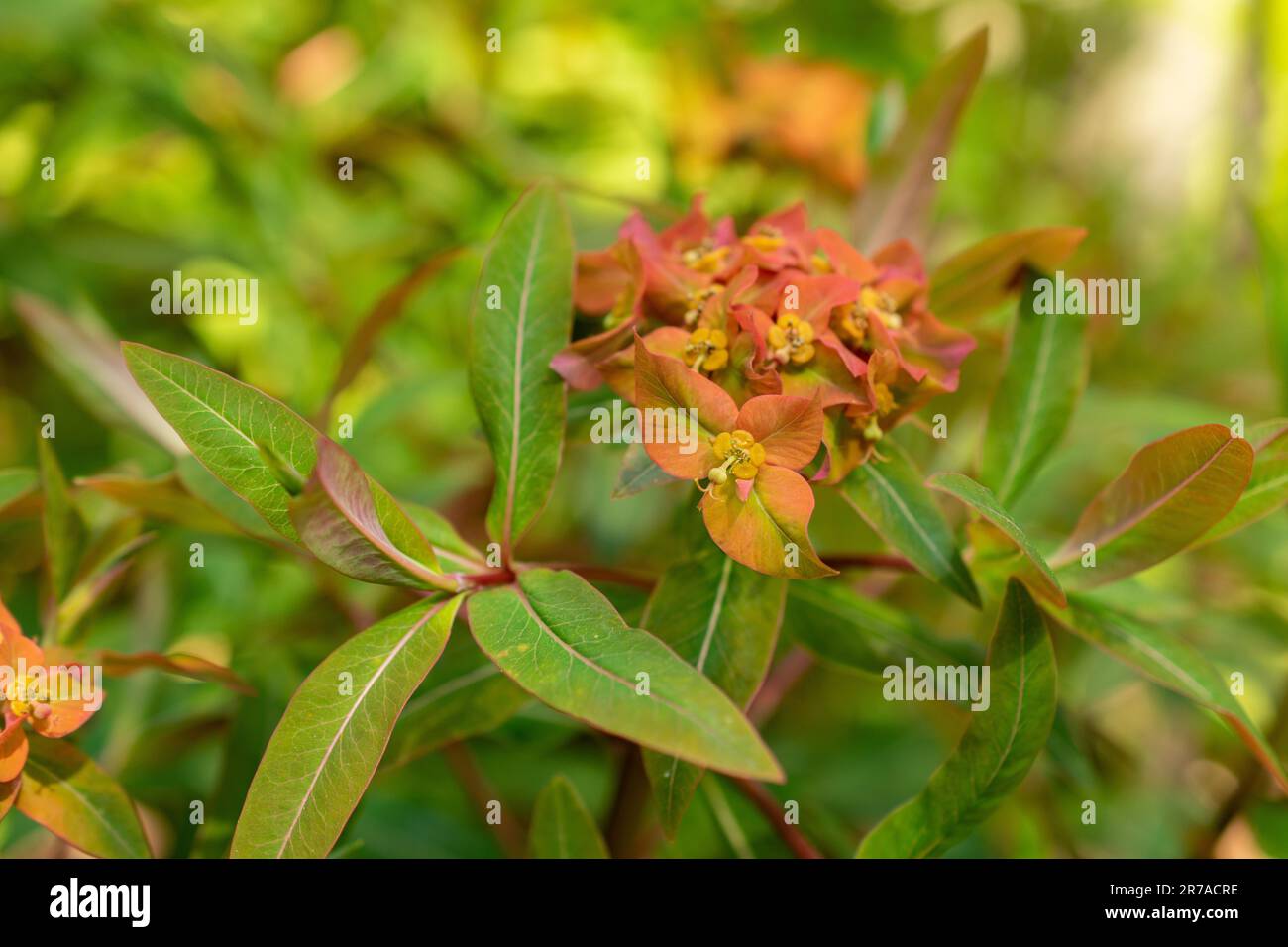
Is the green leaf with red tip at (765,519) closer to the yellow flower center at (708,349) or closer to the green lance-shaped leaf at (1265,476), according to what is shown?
the yellow flower center at (708,349)

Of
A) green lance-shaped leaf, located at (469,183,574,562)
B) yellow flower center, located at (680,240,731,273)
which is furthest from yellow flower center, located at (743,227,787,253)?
green lance-shaped leaf, located at (469,183,574,562)

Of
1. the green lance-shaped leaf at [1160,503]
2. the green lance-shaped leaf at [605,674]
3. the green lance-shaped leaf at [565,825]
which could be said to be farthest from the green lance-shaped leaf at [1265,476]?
the green lance-shaped leaf at [565,825]

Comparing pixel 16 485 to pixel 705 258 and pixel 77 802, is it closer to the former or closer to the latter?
pixel 77 802

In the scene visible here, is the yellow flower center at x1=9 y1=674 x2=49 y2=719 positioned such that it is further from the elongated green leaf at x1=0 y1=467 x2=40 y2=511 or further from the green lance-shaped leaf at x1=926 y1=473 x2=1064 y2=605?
the green lance-shaped leaf at x1=926 y1=473 x2=1064 y2=605

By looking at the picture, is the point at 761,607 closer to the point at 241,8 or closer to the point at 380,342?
the point at 380,342

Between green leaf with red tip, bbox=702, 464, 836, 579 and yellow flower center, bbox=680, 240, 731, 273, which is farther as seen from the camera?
yellow flower center, bbox=680, 240, 731, 273
